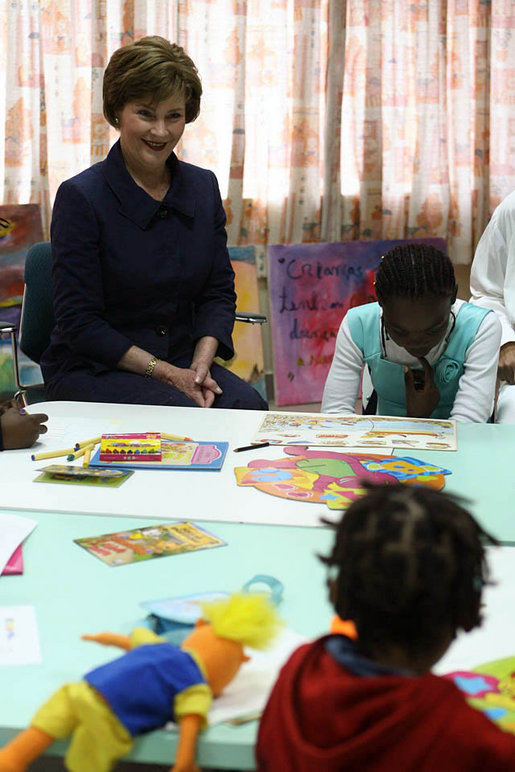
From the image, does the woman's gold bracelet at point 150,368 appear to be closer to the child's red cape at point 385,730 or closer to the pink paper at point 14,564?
the pink paper at point 14,564

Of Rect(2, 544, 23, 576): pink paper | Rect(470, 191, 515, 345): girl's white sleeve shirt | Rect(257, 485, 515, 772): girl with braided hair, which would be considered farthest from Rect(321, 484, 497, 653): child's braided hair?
Rect(470, 191, 515, 345): girl's white sleeve shirt

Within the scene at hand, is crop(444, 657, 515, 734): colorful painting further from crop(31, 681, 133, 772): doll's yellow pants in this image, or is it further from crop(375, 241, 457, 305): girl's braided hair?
crop(375, 241, 457, 305): girl's braided hair

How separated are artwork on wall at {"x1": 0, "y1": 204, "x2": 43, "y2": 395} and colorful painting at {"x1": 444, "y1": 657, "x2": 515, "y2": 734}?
2755mm

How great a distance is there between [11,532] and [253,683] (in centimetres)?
49

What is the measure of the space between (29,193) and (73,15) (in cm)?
70

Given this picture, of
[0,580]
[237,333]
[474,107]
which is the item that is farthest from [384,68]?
[0,580]

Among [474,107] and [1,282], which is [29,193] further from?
[474,107]

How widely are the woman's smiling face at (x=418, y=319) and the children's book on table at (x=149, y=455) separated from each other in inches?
19.6

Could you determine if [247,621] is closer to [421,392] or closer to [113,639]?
[113,639]

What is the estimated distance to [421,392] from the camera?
2002mm

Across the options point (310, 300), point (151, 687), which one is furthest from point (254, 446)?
point (310, 300)

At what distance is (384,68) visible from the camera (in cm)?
384

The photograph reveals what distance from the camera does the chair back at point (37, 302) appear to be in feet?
8.16

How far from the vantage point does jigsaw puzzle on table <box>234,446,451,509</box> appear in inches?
55.1
